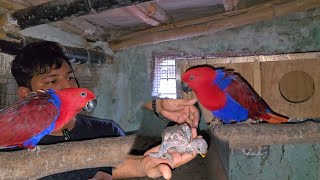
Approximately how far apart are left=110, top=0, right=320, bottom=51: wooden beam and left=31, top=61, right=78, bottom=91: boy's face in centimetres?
103

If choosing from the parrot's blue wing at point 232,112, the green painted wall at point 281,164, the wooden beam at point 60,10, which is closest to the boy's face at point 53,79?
the wooden beam at point 60,10

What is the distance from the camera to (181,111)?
1.26 m

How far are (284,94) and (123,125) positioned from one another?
1454 millimetres

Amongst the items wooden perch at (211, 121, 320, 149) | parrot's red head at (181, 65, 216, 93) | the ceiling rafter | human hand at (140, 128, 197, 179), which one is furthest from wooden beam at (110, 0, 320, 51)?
human hand at (140, 128, 197, 179)

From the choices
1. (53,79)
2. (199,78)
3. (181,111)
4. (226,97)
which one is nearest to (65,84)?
(53,79)

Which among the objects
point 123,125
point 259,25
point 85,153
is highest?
point 259,25

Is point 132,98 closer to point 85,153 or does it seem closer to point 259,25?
point 259,25

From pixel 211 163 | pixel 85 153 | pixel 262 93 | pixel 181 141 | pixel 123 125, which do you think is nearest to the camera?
pixel 181 141

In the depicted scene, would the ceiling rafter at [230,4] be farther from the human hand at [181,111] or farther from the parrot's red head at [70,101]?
the parrot's red head at [70,101]

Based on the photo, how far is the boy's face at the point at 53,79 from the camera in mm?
1492

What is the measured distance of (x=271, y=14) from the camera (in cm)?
225

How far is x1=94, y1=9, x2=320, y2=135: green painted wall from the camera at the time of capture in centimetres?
246

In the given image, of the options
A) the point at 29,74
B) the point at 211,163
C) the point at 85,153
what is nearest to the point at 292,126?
the point at 211,163

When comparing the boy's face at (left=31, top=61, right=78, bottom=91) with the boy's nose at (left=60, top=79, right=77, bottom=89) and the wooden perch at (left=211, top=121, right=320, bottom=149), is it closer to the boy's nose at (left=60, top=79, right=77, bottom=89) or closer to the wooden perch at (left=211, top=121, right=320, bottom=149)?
the boy's nose at (left=60, top=79, right=77, bottom=89)
